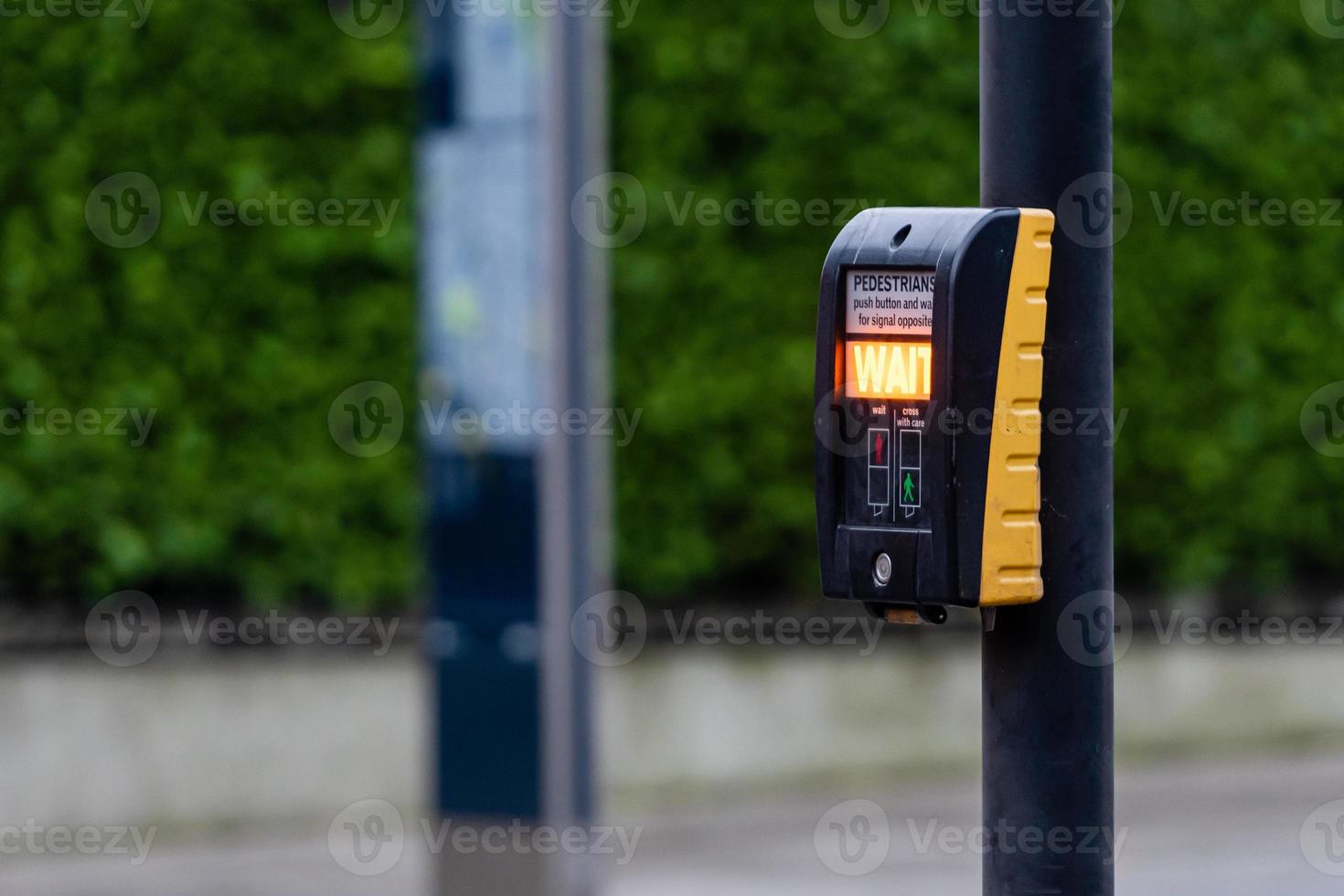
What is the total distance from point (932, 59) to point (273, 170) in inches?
107

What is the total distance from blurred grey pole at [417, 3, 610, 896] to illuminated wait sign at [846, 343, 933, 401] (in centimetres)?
287

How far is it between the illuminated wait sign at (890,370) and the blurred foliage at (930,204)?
5.51 m

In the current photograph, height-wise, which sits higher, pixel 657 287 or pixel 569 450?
pixel 657 287

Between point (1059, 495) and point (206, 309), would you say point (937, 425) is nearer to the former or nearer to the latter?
point (1059, 495)

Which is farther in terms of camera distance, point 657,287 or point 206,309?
point 657,287

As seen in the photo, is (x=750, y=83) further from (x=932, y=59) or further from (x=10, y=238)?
(x=10, y=238)

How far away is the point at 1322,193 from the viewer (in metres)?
10.0

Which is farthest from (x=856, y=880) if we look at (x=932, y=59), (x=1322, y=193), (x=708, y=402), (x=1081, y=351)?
(x=1081, y=351)

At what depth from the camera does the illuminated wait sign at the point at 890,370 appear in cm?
311

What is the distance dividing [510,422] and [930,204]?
3.36 m

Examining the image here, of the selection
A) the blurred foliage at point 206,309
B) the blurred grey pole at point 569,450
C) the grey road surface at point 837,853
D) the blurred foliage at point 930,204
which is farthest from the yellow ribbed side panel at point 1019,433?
the blurred foliage at point 930,204

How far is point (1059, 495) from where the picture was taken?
3.15m

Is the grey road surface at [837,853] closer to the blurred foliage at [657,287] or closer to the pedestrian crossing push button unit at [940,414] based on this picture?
the blurred foliage at [657,287]

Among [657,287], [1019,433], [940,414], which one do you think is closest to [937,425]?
[940,414]
